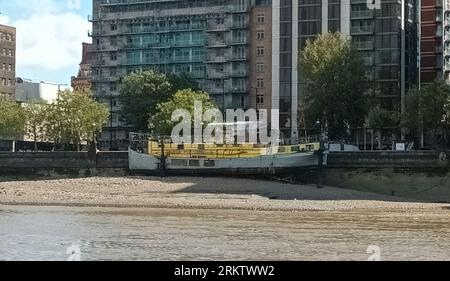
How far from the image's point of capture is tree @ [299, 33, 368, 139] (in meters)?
99.5

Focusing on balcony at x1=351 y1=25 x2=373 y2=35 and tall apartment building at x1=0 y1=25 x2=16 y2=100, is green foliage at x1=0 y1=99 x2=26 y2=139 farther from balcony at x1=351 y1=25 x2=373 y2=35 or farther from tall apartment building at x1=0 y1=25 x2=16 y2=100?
balcony at x1=351 y1=25 x2=373 y2=35

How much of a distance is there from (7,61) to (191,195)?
114m

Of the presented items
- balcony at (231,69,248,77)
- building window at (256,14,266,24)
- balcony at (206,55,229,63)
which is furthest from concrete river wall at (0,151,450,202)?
building window at (256,14,266,24)

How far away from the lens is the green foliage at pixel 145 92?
130 metres

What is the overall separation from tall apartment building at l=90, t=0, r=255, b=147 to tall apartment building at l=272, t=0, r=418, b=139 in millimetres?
14168

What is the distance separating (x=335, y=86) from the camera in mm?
99312

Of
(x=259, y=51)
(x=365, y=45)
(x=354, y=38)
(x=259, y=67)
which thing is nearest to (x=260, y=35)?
(x=259, y=51)

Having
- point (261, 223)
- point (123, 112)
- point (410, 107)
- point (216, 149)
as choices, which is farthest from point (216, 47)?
point (261, 223)

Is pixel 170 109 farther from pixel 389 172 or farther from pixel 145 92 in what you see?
pixel 389 172

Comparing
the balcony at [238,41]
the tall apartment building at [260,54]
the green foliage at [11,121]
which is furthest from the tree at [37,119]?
the balcony at [238,41]

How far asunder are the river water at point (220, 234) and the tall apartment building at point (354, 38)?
78.1 m

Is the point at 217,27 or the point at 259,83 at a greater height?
the point at 217,27
